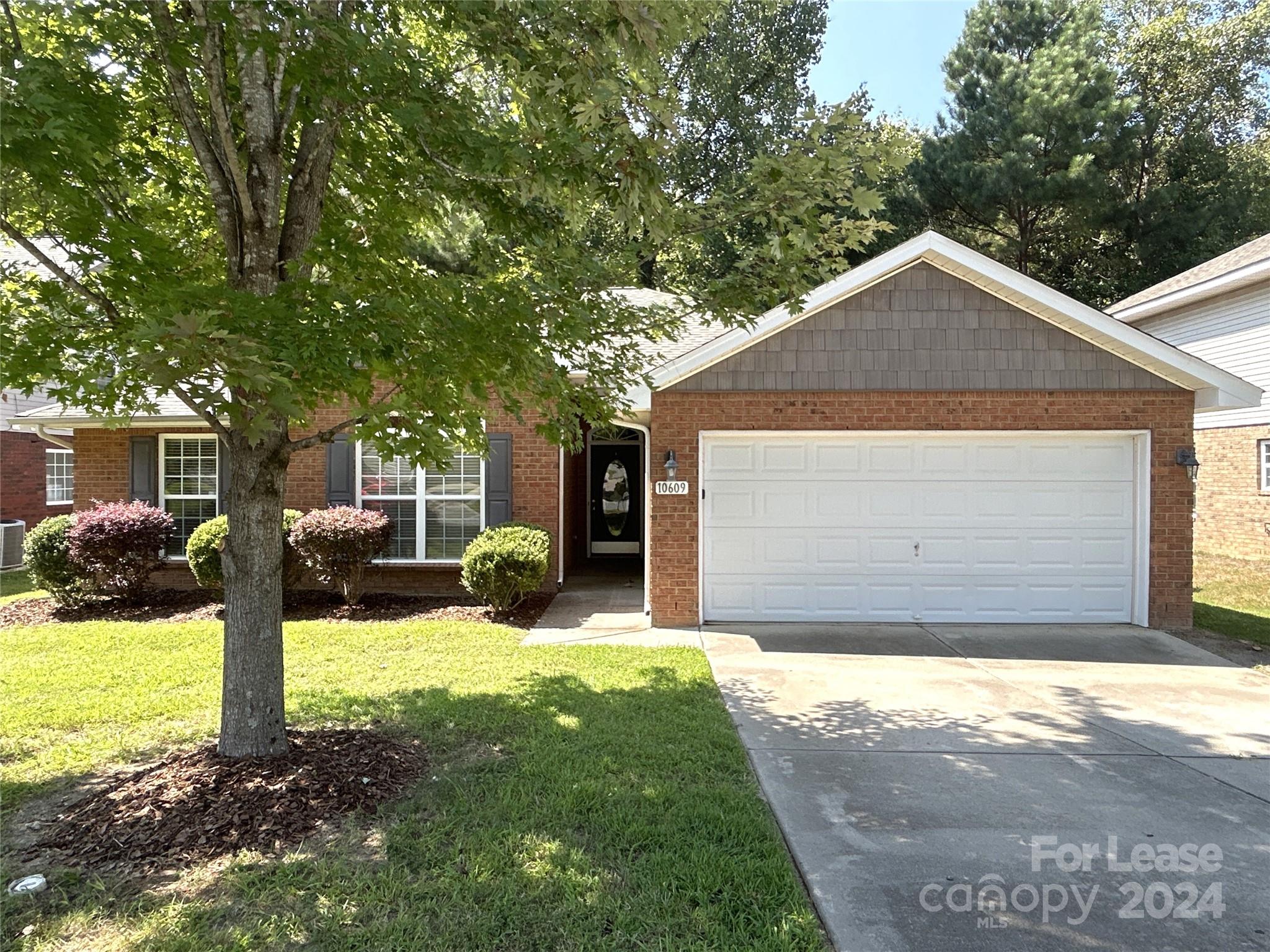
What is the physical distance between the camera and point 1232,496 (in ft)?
43.5

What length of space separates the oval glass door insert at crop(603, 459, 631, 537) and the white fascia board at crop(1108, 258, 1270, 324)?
28.4 feet

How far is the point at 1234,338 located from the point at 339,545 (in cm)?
1534

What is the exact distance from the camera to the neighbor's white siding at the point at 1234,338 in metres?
12.5

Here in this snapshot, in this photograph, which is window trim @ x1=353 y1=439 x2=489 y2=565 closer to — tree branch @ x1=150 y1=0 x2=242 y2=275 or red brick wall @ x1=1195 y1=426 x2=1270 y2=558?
tree branch @ x1=150 y1=0 x2=242 y2=275

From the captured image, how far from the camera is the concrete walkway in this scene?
25.5 feet

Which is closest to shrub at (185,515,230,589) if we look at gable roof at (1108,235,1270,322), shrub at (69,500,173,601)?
shrub at (69,500,173,601)

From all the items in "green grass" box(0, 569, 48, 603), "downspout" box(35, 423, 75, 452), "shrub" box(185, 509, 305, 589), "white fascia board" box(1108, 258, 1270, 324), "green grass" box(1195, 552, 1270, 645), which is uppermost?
"white fascia board" box(1108, 258, 1270, 324)

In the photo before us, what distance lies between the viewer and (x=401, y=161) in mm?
4738

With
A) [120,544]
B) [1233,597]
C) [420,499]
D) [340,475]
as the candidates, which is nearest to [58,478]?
[120,544]

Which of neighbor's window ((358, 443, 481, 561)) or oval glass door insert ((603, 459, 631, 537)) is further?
oval glass door insert ((603, 459, 631, 537))

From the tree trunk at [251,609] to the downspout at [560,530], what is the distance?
6145 mm

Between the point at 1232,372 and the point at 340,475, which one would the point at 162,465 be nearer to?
the point at 340,475

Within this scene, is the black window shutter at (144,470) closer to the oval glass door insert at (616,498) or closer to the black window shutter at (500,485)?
the black window shutter at (500,485)

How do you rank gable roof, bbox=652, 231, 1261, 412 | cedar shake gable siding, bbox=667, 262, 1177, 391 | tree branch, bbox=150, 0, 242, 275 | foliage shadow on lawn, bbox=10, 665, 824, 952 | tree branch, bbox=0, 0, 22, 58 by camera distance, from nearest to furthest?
foliage shadow on lawn, bbox=10, 665, 824, 952, tree branch, bbox=0, 0, 22, 58, tree branch, bbox=150, 0, 242, 275, gable roof, bbox=652, 231, 1261, 412, cedar shake gable siding, bbox=667, 262, 1177, 391
